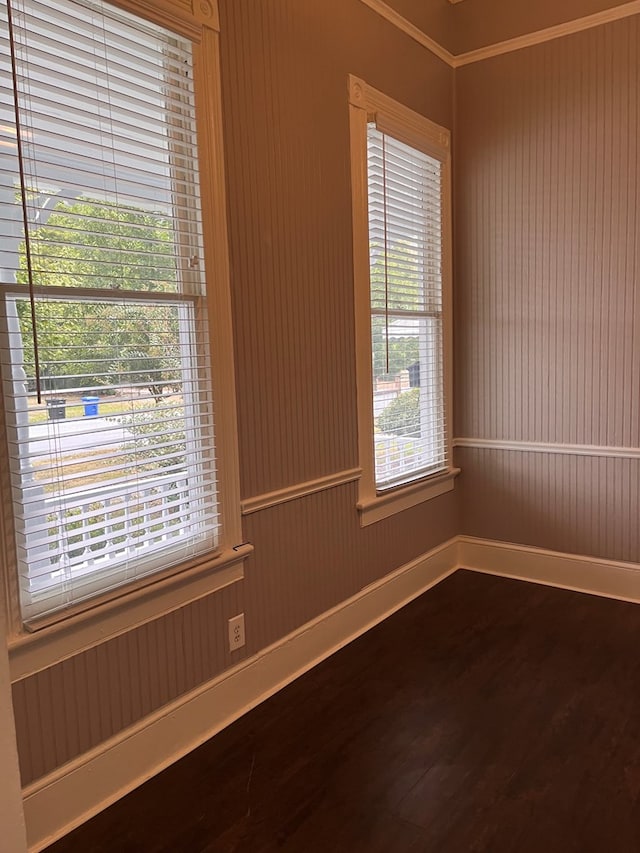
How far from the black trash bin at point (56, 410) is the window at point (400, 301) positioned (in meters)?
1.44

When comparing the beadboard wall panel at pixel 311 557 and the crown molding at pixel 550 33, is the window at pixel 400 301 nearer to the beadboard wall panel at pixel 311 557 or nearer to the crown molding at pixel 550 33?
the beadboard wall panel at pixel 311 557

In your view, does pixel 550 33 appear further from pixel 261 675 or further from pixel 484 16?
pixel 261 675

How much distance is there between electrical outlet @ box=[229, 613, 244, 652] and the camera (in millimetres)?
2283

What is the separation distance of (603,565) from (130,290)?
2.76 metres

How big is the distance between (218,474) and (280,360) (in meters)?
0.52

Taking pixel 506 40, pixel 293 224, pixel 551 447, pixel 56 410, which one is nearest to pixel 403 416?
pixel 551 447

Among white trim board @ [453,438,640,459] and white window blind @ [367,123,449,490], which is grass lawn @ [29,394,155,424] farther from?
white trim board @ [453,438,640,459]

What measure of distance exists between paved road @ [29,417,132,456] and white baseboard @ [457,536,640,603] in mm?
2483

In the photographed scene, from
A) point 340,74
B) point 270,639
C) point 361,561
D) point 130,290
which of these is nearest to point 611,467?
point 361,561

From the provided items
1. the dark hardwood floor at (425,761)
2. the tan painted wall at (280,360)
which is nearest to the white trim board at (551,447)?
the dark hardwood floor at (425,761)

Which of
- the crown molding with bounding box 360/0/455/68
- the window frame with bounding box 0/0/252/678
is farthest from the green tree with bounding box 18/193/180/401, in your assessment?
the crown molding with bounding box 360/0/455/68

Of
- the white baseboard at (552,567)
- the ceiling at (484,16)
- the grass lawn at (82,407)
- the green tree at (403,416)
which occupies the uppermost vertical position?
the ceiling at (484,16)

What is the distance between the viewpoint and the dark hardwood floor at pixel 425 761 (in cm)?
174

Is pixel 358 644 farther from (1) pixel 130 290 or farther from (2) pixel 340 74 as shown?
(2) pixel 340 74
